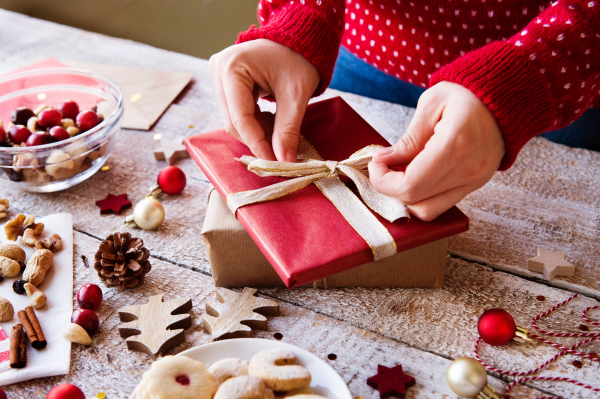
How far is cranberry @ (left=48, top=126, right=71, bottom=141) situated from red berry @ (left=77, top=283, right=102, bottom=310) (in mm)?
374

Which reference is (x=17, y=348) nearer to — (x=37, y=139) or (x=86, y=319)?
(x=86, y=319)

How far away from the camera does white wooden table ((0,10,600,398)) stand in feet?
2.19

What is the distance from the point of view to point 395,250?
67 centimetres

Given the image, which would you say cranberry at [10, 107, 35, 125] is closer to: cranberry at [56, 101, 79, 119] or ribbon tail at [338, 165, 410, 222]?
cranberry at [56, 101, 79, 119]

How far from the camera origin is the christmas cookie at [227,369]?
0.57 metres

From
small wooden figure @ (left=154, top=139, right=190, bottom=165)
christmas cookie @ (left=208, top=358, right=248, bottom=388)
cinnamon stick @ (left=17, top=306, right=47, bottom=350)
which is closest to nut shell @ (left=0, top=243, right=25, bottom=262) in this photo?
cinnamon stick @ (left=17, top=306, right=47, bottom=350)

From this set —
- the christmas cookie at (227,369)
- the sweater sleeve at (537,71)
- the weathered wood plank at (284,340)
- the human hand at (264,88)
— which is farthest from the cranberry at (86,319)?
the sweater sleeve at (537,71)

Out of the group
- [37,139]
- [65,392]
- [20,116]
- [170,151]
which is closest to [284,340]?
[65,392]

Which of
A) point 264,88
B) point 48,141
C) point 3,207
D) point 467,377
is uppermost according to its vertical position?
point 264,88

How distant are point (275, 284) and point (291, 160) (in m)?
0.20

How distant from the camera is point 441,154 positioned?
24.2 inches

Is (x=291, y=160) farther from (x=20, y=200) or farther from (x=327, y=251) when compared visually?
(x=20, y=200)

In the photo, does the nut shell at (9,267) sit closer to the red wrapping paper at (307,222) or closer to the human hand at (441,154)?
the red wrapping paper at (307,222)

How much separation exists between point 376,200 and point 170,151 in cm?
52
